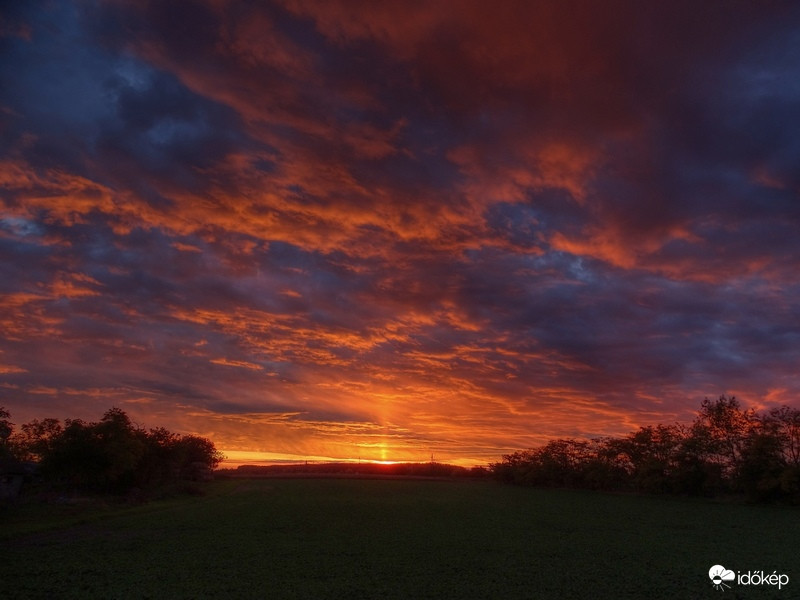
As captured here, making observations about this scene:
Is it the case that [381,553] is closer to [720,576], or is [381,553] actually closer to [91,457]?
[720,576]

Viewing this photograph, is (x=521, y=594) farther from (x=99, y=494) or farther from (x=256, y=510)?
(x=99, y=494)

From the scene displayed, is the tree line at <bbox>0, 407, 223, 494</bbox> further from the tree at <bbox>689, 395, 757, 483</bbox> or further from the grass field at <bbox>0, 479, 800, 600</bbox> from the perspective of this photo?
the tree at <bbox>689, 395, 757, 483</bbox>

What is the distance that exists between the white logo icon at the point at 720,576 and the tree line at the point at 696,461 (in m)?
41.2

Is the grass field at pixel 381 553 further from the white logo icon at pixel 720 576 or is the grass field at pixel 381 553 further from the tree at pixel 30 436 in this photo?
the tree at pixel 30 436

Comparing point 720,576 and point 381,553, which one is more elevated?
point 720,576

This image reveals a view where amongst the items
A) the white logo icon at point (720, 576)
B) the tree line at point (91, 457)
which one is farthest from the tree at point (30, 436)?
the white logo icon at point (720, 576)

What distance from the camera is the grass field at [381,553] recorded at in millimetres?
18453

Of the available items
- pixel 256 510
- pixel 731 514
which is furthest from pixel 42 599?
pixel 731 514

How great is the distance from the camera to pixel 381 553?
2508cm

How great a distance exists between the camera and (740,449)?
6194 centimetres

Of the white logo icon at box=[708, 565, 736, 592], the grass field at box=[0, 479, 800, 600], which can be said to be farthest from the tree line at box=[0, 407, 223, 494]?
the white logo icon at box=[708, 565, 736, 592]

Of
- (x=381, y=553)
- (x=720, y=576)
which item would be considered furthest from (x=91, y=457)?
(x=720, y=576)

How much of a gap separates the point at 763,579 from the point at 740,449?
50415mm

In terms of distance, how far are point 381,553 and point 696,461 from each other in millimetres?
57145
